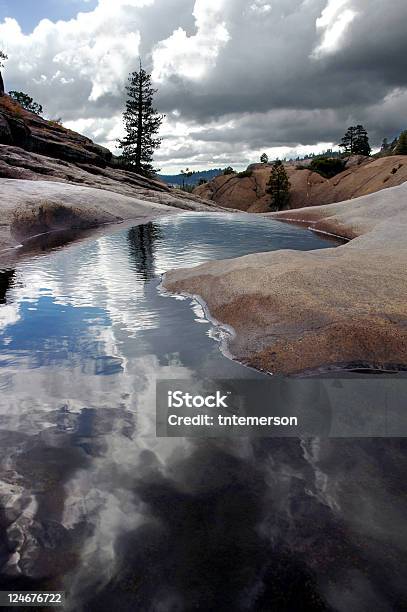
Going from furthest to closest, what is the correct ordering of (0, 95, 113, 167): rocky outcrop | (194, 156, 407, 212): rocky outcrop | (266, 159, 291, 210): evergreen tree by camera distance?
(266, 159, 291, 210): evergreen tree, (194, 156, 407, 212): rocky outcrop, (0, 95, 113, 167): rocky outcrop

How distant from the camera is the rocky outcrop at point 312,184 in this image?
5681cm

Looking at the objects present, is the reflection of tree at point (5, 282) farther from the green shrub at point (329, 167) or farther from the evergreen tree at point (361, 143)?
the evergreen tree at point (361, 143)

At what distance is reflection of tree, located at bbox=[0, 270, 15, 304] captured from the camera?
10.6m

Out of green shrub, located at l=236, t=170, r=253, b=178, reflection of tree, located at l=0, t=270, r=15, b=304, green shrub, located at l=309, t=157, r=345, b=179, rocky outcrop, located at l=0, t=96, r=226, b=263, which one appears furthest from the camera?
green shrub, located at l=236, t=170, r=253, b=178

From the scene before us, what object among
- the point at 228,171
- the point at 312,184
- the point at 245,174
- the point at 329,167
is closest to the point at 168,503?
the point at 312,184

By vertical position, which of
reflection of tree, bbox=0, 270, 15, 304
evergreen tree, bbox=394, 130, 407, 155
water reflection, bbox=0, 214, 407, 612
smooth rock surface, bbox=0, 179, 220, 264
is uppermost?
evergreen tree, bbox=394, 130, 407, 155

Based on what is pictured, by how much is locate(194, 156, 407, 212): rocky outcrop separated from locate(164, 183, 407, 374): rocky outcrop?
48.5 meters

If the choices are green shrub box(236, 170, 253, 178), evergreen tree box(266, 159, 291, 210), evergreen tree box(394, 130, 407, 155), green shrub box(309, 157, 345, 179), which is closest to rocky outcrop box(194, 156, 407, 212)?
green shrub box(236, 170, 253, 178)

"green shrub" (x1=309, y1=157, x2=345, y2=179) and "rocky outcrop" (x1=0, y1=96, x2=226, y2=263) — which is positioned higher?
"green shrub" (x1=309, y1=157, x2=345, y2=179)

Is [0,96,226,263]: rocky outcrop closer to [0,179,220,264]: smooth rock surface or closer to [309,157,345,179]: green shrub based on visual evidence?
[0,179,220,264]: smooth rock surface

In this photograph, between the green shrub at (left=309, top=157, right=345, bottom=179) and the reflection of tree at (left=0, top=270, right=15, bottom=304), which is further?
the green shrub at (left=309, top=157, right=345, bottom=179)

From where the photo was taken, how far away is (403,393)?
19.0 ft

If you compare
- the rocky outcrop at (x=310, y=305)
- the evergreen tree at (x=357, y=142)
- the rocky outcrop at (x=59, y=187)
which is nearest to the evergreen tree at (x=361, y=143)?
the evergreen tree at (x=357, y=142)

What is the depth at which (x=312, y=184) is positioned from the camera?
69250 millimetres
